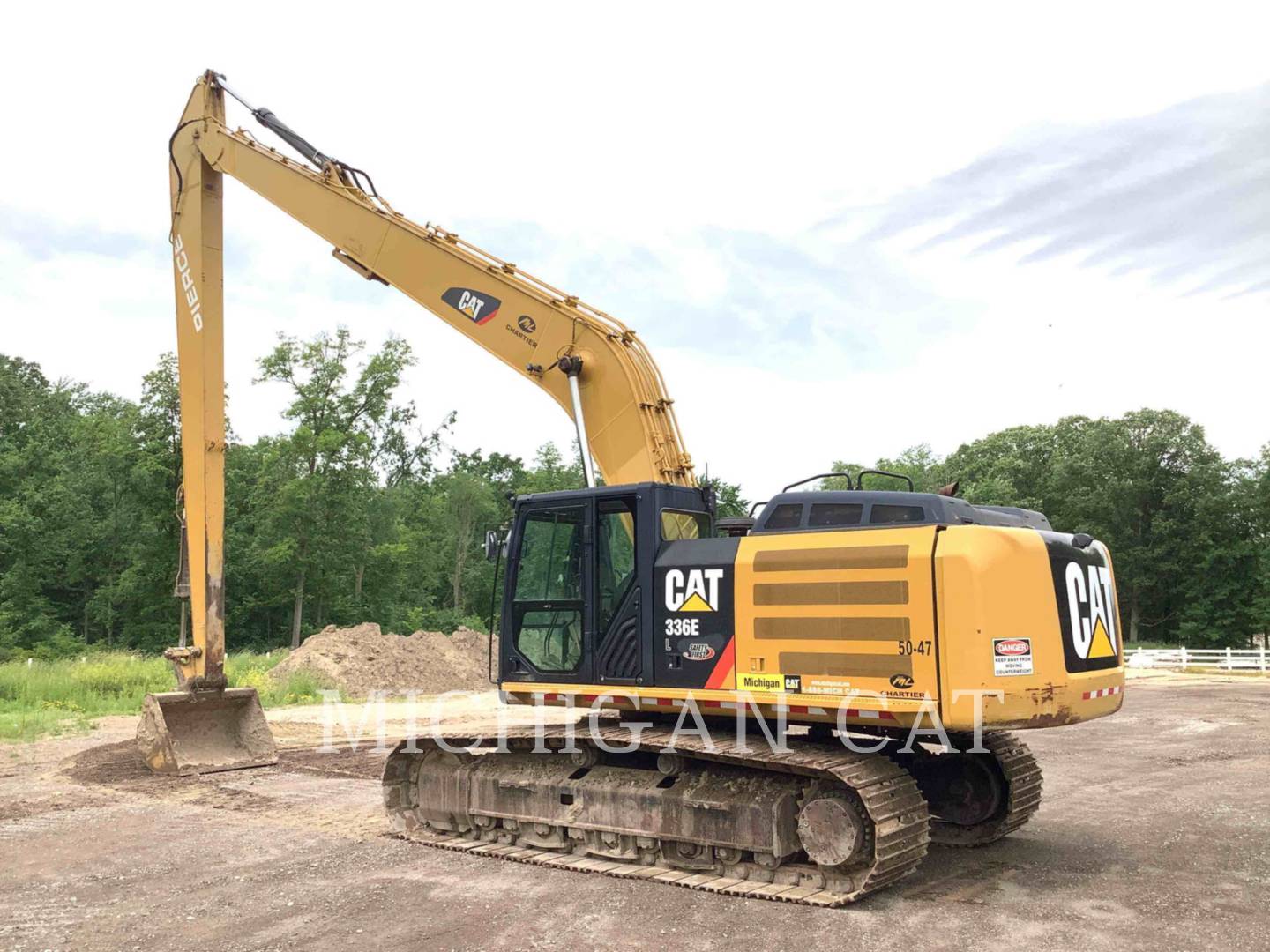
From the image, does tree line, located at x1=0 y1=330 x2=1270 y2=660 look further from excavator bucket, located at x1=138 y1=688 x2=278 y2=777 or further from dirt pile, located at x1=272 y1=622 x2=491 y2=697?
excavator bucket, located at x1=138 y1=688 x2=278 y2=777

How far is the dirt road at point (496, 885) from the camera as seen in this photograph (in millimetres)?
6133

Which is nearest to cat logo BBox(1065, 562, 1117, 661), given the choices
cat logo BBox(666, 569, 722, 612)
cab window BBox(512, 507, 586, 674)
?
cat logo BBox(666, 569, 722, 612)

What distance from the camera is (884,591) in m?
6.77

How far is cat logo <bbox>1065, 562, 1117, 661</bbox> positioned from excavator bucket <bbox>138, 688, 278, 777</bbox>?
369 inches

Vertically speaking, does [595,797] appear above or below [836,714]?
below

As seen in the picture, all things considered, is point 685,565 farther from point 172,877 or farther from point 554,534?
point 172,877

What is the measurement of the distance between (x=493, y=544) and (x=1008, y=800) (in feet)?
15.2

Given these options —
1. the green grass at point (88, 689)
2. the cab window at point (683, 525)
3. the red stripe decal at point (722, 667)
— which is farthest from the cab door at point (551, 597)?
the green grass at point (88, 689)

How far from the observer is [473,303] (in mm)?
10453

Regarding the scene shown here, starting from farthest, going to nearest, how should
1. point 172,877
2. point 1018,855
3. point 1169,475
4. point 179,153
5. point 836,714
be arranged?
point 1169,475
point 179,153
point 1018,855
point 172,877
point 836,714

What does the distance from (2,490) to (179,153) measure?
39129 millimetres

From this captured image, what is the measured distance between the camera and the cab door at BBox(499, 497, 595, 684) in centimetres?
816

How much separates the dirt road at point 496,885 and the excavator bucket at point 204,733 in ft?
1.15

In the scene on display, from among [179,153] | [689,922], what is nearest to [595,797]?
[689,922]
